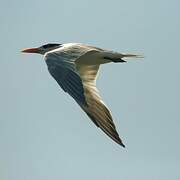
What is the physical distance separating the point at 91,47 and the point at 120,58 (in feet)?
1.91

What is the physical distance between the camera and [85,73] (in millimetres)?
12859

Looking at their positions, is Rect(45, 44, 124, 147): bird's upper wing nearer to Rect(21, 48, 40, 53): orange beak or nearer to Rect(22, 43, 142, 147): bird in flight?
Rect(22, 43, 142, 147): bird in flight

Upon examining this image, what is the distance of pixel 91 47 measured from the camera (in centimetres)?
1272

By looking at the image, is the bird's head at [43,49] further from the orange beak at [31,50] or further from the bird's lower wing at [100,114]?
the bird's lower wing at [100,114]

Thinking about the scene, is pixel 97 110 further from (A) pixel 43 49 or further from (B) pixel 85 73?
(A) pixel 43 49

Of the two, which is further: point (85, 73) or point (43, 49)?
point (43, 49)

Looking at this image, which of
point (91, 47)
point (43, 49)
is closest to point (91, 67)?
point (91, 47)

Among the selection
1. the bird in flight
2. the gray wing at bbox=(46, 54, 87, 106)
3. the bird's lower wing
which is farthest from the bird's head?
the gray wing at bbox=(46, 54, 87, 106)

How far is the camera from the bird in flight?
32.3 ft

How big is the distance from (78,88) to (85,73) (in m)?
3.18

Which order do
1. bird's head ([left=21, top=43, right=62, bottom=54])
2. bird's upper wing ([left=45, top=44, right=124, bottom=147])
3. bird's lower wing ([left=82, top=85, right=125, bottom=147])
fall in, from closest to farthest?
bird's upper wing ([left=45, top=44, right=124, bottom=147]) < bird's lower wing ([left=82, top=85, right=125, bottom=147]) < bird's head ([left=21, top=43, right=62, bottom=54])

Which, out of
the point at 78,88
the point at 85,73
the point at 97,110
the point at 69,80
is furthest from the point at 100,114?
the point at 85,73

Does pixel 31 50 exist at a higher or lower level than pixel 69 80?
lower

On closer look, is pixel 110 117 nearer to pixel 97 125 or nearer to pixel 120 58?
pixel 97 125
